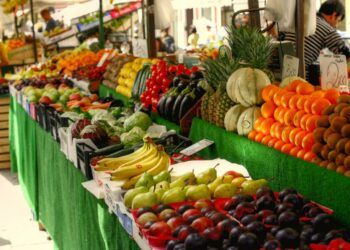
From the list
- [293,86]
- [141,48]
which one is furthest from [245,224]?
[141,48]

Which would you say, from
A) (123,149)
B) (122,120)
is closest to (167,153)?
(123,149)

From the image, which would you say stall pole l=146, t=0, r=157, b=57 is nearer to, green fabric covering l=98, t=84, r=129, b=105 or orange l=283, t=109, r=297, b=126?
green fabric covering l=98, t=84, r=129, b=105

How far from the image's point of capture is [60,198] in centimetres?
516

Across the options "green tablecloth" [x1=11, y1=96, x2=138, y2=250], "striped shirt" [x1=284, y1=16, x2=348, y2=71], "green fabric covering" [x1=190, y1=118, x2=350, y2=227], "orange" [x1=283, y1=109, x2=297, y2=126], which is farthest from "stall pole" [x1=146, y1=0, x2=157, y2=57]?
"orange" [x1=283, y1=109, x2=297, y2=126]

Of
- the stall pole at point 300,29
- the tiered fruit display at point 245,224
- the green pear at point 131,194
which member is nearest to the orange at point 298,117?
the tiered fruit display at point 245,224

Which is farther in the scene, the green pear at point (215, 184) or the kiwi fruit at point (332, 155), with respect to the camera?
the green pear at point (215, 184)

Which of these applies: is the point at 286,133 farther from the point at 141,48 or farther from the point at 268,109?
the point at 141,48

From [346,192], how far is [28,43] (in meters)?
12.4

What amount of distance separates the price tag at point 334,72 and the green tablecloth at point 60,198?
4.50ft

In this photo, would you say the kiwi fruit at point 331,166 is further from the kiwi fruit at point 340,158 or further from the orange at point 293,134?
the orange at point 293,134

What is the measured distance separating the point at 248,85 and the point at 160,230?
1.51 m

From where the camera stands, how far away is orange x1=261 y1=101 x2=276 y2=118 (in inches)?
143

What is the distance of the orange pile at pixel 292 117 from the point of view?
3182 millimetres

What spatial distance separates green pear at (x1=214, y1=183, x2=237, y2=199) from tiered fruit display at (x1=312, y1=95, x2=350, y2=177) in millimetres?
395
